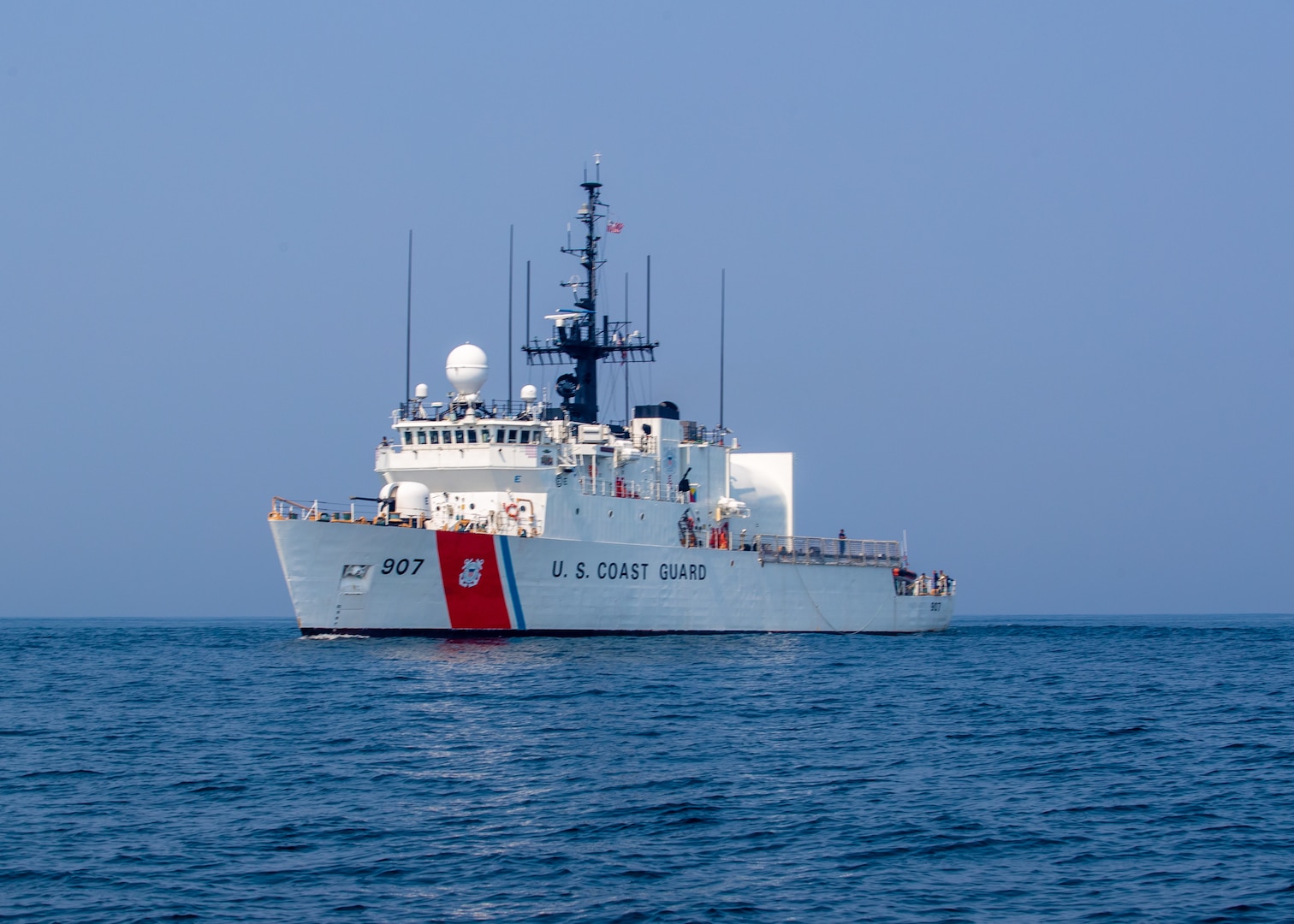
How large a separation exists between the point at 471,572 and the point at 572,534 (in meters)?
4.31

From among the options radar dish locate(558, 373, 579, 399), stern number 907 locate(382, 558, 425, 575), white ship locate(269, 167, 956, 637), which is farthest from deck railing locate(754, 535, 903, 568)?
stern number 907 locate(382, 558, 425, 575)

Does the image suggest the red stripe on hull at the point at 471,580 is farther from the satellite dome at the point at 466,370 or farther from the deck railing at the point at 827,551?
the deck railing at the point at 827,551

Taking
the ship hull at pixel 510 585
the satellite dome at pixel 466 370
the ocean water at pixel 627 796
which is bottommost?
the ocean water at pixel 627 796

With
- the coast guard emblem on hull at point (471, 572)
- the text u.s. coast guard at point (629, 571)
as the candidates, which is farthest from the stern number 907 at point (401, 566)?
the text u.s. coast guard at point (629, 571)

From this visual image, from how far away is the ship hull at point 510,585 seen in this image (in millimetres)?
36219

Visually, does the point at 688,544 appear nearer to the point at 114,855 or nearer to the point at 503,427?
the point at 503,427

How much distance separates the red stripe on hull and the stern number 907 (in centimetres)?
64

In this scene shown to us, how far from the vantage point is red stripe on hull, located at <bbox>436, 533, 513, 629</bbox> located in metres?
36.8

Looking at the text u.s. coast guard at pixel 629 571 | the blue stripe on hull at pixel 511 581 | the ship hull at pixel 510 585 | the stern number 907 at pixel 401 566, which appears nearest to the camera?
the ship hull at pixel 510 585

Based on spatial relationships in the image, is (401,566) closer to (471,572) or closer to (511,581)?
(471,572)

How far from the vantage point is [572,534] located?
40719 millimetres

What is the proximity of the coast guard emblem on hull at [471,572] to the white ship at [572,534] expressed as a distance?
5 cm

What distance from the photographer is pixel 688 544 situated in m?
45.8

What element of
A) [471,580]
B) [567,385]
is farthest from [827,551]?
[471,580]
